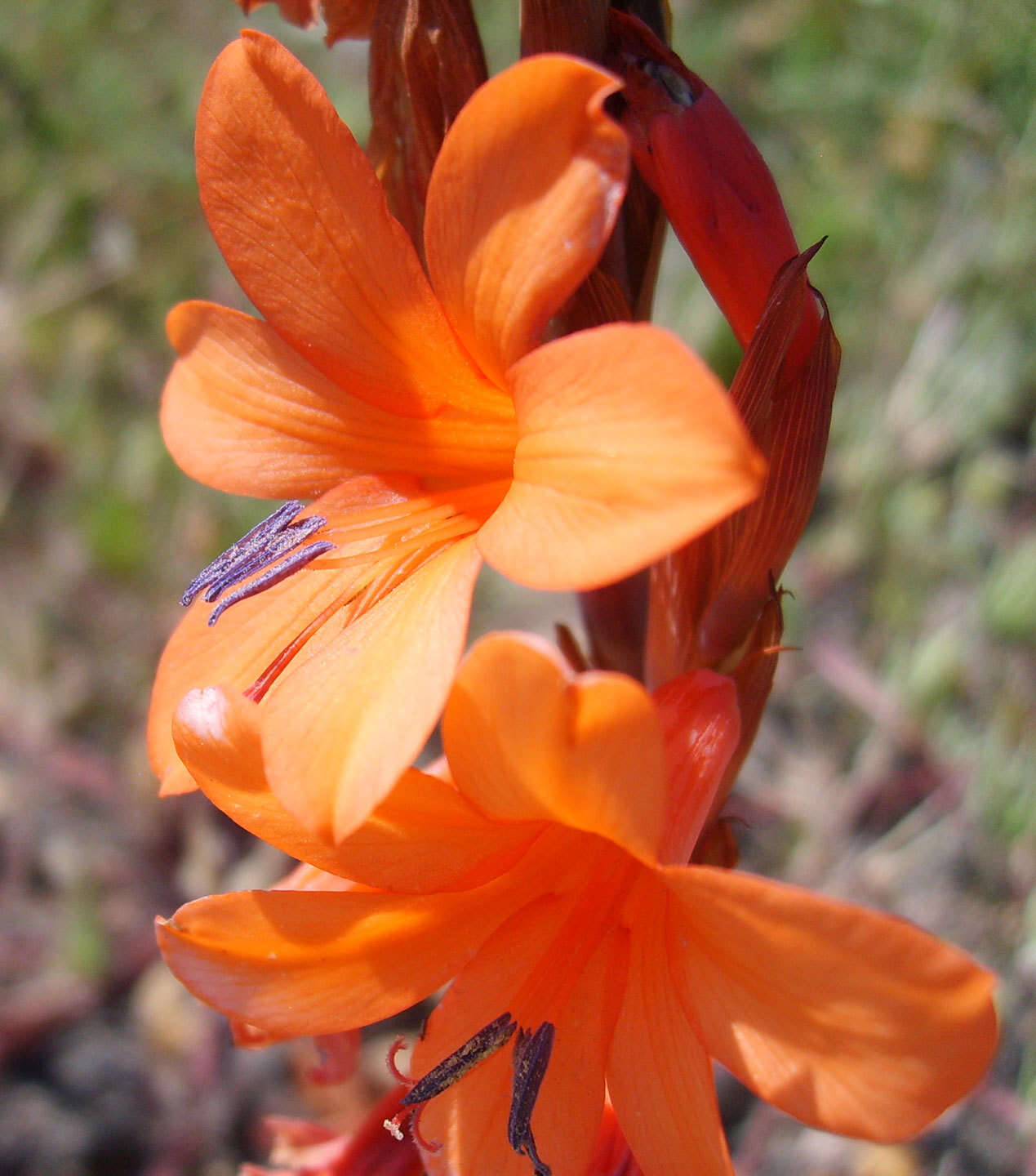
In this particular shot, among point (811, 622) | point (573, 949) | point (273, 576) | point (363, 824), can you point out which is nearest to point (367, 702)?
point (363, 824)

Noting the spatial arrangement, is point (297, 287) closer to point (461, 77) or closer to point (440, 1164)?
point (461, 77)

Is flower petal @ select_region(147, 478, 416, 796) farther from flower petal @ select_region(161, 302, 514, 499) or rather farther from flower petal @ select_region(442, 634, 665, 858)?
flower petal @ select_region(442, 634, 665, 858)

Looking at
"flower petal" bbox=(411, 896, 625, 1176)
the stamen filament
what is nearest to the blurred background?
"flower petal" bbox=(411, 896, 625, 1176)

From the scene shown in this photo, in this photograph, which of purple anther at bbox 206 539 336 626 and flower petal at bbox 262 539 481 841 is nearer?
flower petal at bbox 262 539 481 841

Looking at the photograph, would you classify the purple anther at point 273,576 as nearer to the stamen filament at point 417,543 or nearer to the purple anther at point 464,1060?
the stamen filament at point 417,543

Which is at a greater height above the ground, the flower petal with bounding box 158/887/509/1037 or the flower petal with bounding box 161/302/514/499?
the flower petal with bounding box 161/302/514/499

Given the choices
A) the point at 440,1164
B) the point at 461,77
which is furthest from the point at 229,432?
the point at 440,1164

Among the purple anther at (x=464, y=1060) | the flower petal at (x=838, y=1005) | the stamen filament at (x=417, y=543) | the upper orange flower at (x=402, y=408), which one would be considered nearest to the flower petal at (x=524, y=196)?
the upper orange flower at (x=402, y=408)
